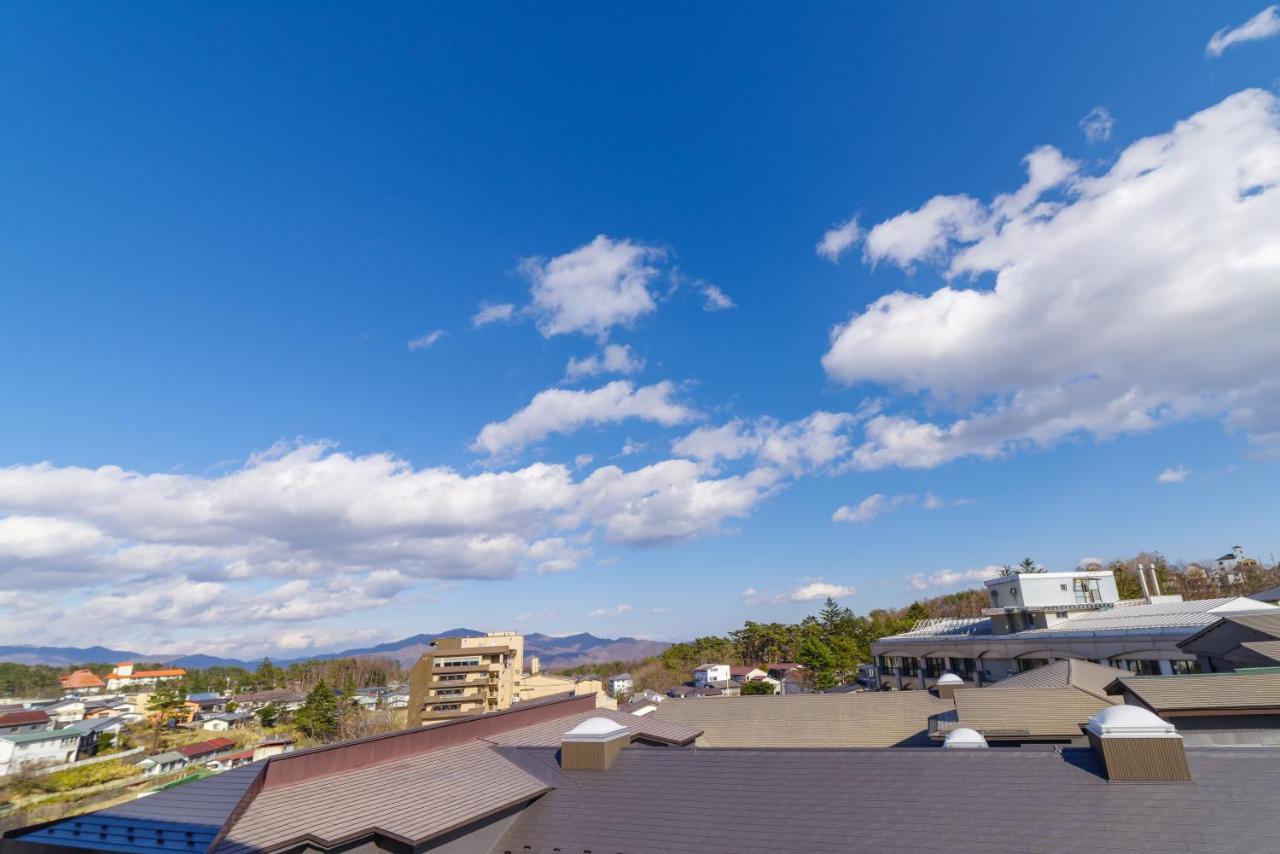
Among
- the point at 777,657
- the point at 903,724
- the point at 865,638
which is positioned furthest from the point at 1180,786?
the point at 777,657

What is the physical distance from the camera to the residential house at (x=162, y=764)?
166 feet

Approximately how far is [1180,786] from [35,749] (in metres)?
84.5

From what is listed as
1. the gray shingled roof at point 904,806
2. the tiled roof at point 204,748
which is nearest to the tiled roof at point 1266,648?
the gray shingled roof at point 904,806

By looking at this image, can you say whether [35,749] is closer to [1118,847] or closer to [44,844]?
[44,844]

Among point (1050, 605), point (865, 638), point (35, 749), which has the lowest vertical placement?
point (35, 749)

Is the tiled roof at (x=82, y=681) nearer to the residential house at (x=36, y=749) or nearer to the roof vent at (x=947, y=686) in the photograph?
Answer: the residential house at (x=36, y=749)

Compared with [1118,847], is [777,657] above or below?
below

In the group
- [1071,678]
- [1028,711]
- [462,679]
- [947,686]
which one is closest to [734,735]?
[947,686]

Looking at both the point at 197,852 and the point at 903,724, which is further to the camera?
the point at 903,724

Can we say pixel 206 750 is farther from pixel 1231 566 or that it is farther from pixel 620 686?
pixel 1231 566

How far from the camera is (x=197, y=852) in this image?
28.9ft

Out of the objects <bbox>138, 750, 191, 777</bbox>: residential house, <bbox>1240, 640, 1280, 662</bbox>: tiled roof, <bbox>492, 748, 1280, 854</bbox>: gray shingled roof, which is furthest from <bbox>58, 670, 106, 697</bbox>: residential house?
<bbox>1240, 640, 1280, 662</bbox>: tiled roof

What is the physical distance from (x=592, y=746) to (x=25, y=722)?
84482mm

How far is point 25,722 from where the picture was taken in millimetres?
61125
